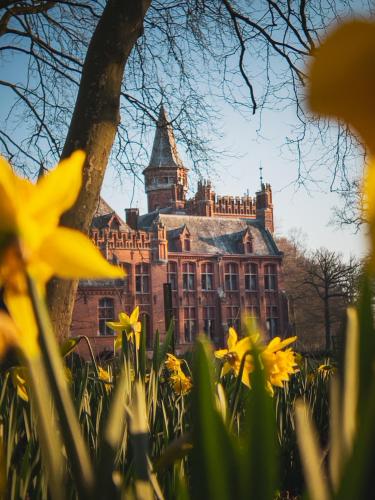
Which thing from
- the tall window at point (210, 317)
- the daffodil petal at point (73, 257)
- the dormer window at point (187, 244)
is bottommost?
the daffodil petal at point (73, 257)

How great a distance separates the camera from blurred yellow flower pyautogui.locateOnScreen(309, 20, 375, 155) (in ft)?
0.41

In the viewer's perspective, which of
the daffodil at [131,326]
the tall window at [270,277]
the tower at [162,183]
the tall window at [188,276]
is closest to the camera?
the daffodil at [131,326]

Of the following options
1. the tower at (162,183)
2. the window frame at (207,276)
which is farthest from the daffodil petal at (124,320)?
the tower at (162,183)

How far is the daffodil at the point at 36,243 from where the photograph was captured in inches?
6.9

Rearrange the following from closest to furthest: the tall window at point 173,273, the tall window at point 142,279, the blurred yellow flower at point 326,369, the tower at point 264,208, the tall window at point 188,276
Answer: the blurred yellow flower at point 326,369
the tall window at point 142,279
the tall window at point 173,273
the tall window at point 188,276
the tower at point 264,208

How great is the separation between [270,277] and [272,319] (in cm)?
219

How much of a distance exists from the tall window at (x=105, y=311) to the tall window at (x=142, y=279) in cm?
206

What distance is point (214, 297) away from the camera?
28031 millimetres

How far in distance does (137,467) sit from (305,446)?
0.09 metres

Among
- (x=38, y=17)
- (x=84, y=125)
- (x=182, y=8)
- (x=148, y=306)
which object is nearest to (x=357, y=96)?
(x=84, y=125)

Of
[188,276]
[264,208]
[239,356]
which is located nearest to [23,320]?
[239,356]

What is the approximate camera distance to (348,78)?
13 cm

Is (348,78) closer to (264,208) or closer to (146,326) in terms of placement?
(146,326)

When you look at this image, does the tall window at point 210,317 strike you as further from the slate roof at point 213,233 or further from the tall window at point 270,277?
the tall window at point 270,277
